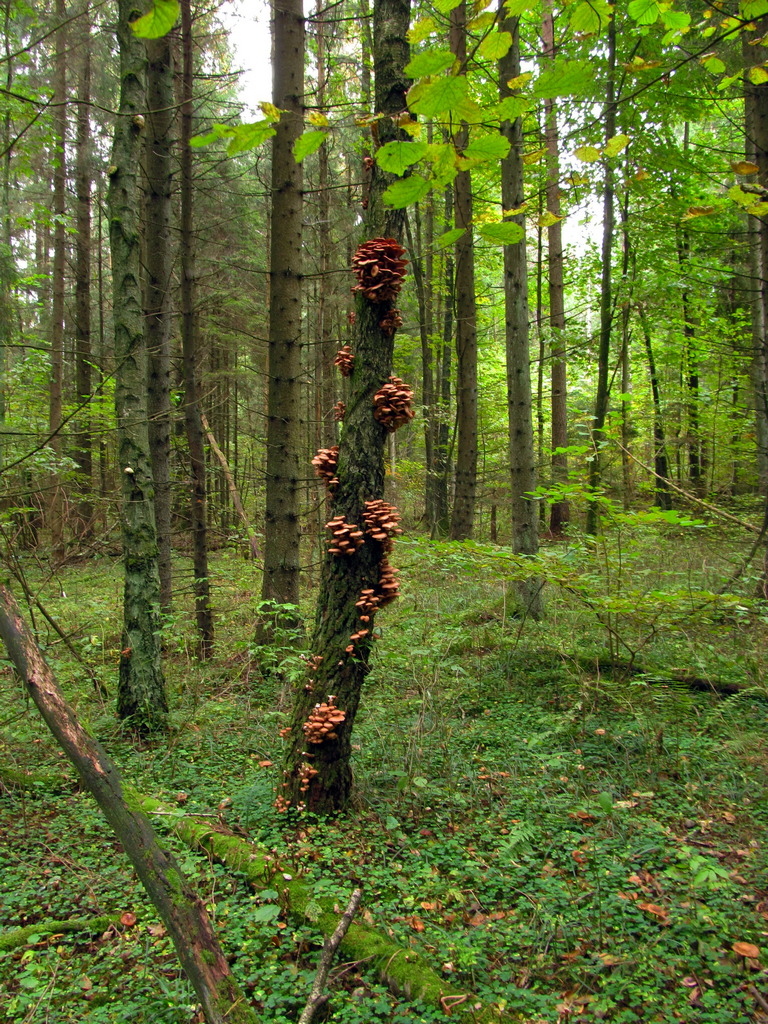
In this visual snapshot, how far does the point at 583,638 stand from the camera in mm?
6566

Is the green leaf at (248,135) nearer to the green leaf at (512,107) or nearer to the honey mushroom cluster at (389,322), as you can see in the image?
the green leaf at (512,107)

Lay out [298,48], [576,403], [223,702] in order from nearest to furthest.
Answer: [223,702] → [298,48] → [576,403]

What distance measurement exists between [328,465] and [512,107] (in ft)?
7.19

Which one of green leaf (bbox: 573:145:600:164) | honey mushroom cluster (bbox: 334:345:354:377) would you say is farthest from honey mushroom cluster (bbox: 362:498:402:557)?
green leaf (bbox: 573:145:600:164)

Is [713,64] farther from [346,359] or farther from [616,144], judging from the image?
[346,359]

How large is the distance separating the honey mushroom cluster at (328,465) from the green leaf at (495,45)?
7.09 ft

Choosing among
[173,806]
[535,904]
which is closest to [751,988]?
[535,904]

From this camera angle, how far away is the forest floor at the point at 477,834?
95.3 inches

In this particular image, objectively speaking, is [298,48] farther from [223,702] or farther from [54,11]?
[54,11]

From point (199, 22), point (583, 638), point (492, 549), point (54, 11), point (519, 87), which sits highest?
point (54, 11)

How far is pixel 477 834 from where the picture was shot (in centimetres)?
349

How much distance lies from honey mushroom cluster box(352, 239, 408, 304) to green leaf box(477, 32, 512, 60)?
1.57 meters

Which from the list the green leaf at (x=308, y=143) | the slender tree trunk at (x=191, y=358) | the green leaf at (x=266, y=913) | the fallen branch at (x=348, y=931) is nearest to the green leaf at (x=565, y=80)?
the green leaf at (x=308, y=143)

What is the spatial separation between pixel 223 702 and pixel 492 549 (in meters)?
2.96
